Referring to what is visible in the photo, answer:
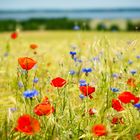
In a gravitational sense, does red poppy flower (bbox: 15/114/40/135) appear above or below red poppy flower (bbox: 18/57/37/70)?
below

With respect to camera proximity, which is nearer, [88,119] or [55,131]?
[55,131]

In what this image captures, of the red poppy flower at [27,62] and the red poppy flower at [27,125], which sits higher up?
the red poppy flower at [27,62]

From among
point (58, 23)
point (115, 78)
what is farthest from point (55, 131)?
point (58, 23)

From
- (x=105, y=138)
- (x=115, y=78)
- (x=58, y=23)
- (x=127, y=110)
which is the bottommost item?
(x=105, y=138)

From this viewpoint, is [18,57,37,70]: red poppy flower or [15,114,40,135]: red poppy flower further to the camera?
[18,57,37,70]: red poppy flower

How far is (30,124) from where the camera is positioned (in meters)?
1.76

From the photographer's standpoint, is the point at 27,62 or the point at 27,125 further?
the point at 27,62

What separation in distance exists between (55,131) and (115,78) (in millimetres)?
1633

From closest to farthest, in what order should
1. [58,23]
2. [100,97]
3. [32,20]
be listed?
[100,97]
[58,23]
[32,20]

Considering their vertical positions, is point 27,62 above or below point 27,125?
above

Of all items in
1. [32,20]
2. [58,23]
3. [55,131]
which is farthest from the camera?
[32,20]

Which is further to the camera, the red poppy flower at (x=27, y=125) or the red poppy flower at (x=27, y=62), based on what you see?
the red poppy flower at (x=27, y=62)

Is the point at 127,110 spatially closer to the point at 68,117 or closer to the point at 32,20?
the point at 68,117

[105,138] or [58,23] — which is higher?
[58,23]
